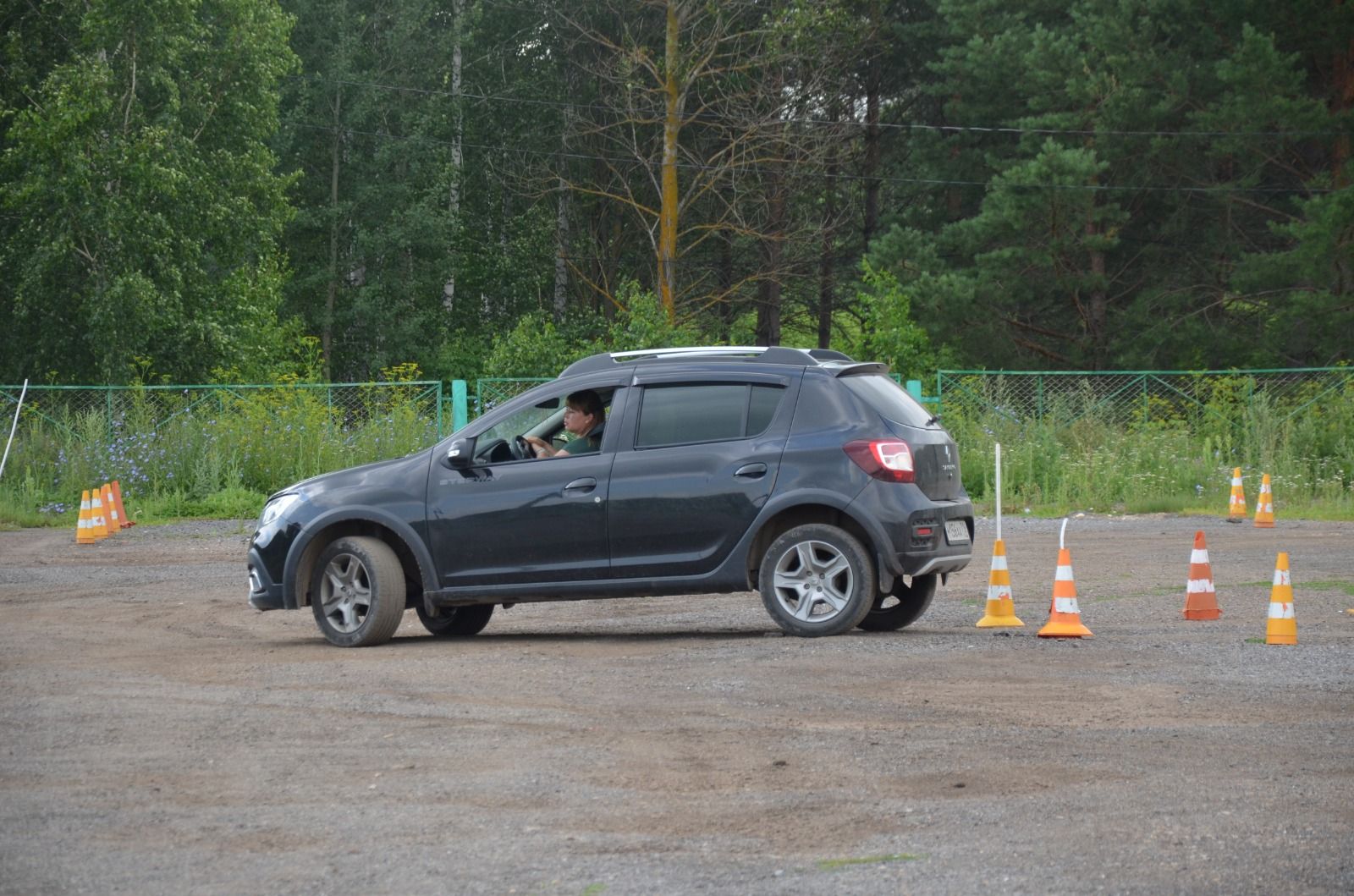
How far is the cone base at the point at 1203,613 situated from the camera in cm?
1233

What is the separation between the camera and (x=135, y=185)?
36812 mm

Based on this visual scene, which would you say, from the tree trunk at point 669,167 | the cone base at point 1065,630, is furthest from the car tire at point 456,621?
the tree trunk at point 669,167

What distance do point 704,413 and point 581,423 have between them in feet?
2.86

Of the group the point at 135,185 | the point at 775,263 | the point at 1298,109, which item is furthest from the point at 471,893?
the point at 775,263

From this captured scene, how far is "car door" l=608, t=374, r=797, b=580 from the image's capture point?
11219 mm

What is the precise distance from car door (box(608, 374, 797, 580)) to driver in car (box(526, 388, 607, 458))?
0.35 meters

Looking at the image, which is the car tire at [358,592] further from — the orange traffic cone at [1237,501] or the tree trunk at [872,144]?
the tree trunk at [872,144]

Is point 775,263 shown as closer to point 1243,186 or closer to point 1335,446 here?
point 1243,186

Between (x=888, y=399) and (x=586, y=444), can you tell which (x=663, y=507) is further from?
(x=888, y=399)

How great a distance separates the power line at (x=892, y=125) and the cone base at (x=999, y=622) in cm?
2952

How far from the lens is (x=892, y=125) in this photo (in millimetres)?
50000

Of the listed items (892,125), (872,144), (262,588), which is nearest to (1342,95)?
(892,125)

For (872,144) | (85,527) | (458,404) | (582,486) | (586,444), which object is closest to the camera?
(582,486)

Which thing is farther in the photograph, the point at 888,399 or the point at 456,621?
the point at 456,621
